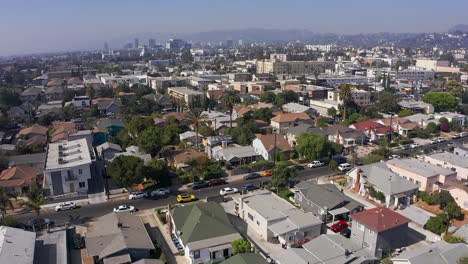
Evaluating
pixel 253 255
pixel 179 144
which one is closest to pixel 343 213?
pixel 253 255

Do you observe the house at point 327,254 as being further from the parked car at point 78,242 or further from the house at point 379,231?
the parked car at point 78,242

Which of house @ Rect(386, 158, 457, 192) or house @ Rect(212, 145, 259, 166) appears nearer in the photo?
house @ Rect(386, 158, 457, 192)

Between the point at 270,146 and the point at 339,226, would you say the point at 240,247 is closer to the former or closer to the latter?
the point at 339,226

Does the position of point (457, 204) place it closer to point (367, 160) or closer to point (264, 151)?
point (367, 160)

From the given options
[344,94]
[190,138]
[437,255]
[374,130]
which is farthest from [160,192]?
[344,94]

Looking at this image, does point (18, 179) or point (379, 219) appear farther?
point (18, 179)

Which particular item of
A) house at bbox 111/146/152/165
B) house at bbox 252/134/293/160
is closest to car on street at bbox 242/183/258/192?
house at bbox 252/134/293/160

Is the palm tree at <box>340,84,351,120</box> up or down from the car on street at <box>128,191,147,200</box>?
up

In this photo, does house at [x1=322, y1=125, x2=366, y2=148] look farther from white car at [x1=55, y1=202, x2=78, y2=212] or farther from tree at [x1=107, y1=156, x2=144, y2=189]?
white car at [x1=55, y1=202, x2=78, y2=212]
